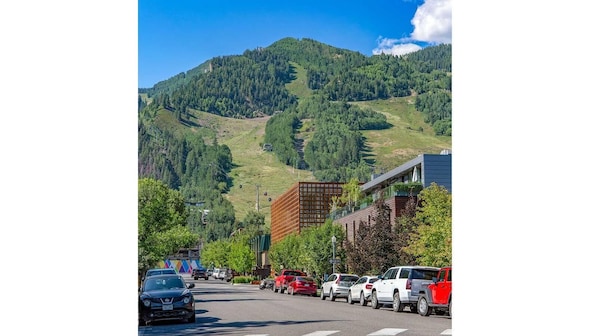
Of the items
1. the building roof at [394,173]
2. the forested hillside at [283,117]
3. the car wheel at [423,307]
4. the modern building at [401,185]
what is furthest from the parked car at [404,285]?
the forested hillside at [283,117]

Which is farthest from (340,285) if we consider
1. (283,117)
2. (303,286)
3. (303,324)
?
(283,117)

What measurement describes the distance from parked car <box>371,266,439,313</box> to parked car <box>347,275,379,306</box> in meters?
3.50

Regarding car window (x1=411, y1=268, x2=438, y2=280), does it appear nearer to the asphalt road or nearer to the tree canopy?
the asphalt road

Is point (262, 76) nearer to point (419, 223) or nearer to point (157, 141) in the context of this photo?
point (157, 141)

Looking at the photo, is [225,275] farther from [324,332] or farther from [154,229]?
[324,332]

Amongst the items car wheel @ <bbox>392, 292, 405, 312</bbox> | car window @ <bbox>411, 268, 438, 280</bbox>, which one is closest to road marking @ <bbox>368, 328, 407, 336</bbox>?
car window @ <bbox>411, 268, 438, 280</bbox>

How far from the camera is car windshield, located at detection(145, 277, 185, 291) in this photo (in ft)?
90.7

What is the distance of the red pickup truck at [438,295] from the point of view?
29.4 m

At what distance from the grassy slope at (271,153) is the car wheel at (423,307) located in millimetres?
84504

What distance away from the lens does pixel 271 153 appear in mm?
135625
